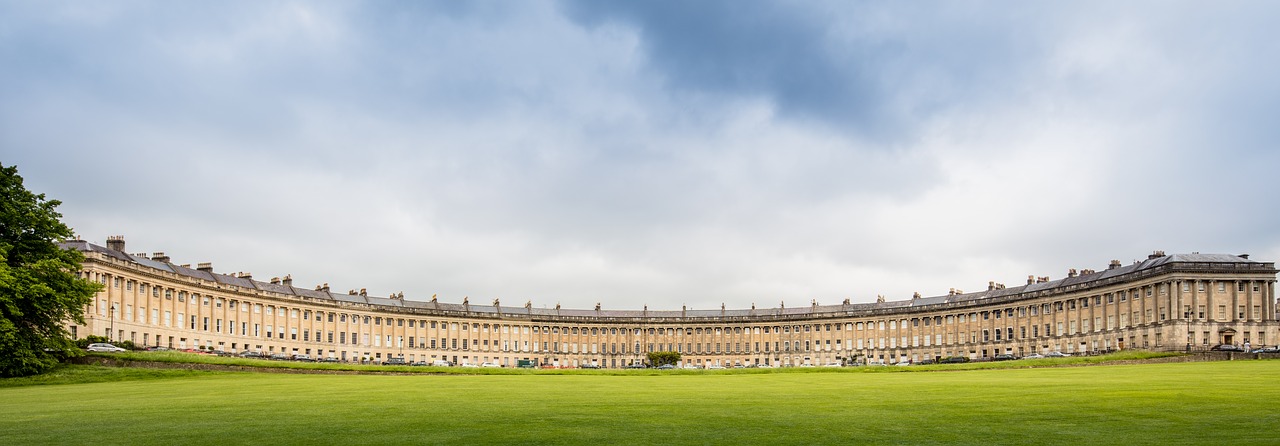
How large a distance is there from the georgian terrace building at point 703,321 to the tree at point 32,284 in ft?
82.9

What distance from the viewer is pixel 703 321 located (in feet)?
494

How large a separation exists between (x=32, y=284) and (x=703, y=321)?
10955 cm

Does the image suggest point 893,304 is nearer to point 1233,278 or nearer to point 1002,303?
point 1002,303

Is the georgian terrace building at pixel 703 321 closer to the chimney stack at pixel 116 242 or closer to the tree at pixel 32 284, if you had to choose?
the chimney stack at pixel 116 242

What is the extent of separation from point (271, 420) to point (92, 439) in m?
3.78

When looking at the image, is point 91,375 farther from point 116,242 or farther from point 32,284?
point 116,242

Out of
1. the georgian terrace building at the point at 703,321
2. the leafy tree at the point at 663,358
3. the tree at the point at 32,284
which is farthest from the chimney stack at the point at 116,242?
the leafy tree at the point at 663,358

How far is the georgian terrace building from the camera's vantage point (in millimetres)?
95062

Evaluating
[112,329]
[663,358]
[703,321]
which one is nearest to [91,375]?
[112,329]

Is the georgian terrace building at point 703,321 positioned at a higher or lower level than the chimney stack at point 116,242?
lower

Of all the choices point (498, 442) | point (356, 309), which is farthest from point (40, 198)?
point (356, 309)

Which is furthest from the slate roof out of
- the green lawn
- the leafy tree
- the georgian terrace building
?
the green lawn

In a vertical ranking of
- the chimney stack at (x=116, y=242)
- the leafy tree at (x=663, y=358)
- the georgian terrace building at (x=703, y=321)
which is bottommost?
the leafy tree at (x=663, y=358)

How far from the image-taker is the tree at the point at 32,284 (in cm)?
4894
